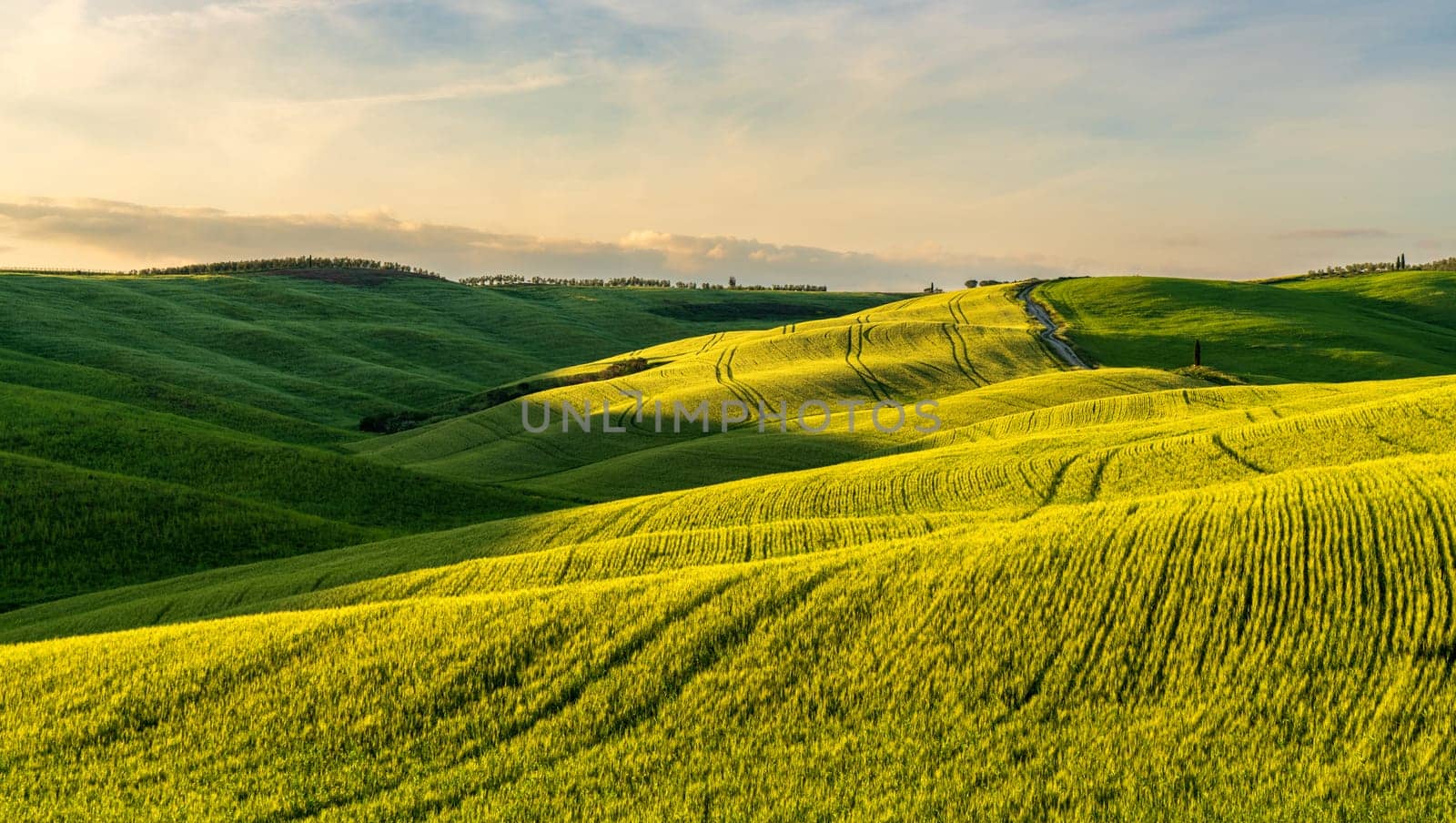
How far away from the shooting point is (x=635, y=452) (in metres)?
54.8

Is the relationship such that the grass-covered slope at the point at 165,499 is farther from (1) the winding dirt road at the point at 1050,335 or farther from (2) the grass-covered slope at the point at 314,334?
(1) the winding dirt road at the point at 1050,335

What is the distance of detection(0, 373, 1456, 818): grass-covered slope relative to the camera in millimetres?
10797

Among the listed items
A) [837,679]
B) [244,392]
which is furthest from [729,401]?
[837,679]

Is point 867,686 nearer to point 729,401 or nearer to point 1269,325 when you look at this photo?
point 729,401

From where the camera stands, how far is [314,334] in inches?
4567

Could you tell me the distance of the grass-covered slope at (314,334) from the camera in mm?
84188

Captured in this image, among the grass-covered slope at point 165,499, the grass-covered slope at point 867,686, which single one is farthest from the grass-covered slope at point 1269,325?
the grass-covered slope at point 867,686

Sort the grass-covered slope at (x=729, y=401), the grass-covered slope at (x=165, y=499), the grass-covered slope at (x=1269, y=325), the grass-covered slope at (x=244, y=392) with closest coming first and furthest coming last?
the grass-covered slope at (x=165, y=499) < the grass-covered slope at (x=244, y=392) < the grass-covered slope at (x=729, y=401) < the grass-covered slope at (x=1269, y=325)

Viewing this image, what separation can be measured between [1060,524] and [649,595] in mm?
7302

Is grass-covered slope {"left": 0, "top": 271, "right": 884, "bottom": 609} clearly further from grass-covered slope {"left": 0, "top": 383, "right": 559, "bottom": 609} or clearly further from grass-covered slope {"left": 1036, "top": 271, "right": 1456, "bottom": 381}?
grass-covered slope {"left": 1036, "top": 271, "right": 1456, "bottom": 381}

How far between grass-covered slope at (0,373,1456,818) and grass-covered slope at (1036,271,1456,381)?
65.2 meters

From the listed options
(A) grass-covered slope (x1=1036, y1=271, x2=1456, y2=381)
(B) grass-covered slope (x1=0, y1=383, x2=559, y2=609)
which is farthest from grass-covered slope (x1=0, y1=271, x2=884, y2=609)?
(A) grass-covered slope (x1=1036, y1=271, x2=1456, y2=381)

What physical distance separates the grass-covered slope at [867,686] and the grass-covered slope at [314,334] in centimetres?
5706

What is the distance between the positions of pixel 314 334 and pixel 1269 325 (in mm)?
106791
